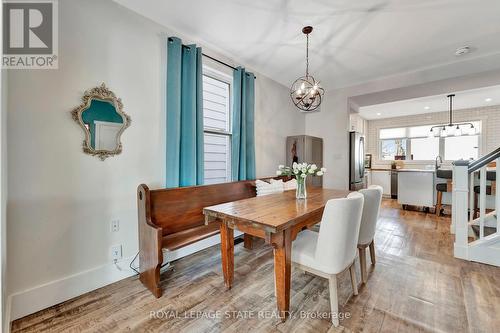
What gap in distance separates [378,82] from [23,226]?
5323 millimetres

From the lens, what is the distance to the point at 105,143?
2.08 meters

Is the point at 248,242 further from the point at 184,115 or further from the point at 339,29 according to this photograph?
the point at 339,29

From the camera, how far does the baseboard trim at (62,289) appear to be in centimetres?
163

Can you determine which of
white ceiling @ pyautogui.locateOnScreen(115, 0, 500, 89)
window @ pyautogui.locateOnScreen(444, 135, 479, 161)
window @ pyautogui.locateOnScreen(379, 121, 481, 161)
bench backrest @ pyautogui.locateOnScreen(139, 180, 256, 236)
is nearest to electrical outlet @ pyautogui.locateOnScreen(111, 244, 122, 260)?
bench backrest @ pyautogui.locateOnScreen(139, 180, 256, 236)

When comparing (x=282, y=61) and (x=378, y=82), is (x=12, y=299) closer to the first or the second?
(x=282, y=61)

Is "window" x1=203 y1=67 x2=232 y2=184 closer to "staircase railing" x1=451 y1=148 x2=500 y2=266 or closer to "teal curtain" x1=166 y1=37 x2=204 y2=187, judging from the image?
"teal curtain" x1=166 y1=37 x2=204 y2=187

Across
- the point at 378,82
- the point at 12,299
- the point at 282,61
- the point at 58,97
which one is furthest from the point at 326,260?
the point at 378,82

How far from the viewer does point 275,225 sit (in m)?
1.45

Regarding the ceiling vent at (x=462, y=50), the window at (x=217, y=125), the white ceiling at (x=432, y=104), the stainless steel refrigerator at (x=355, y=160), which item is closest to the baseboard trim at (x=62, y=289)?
the window at (x=217, y=125)

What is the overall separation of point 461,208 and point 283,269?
2558 mm

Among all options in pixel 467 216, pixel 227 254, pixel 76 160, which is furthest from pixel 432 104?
pixel 76 160

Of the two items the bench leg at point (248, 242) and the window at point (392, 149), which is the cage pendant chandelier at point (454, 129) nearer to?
the window at point (392, 149)

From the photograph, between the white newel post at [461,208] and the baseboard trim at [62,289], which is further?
the white newel post at [461,208]

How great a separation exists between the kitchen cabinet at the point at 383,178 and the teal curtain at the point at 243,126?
202 inches
